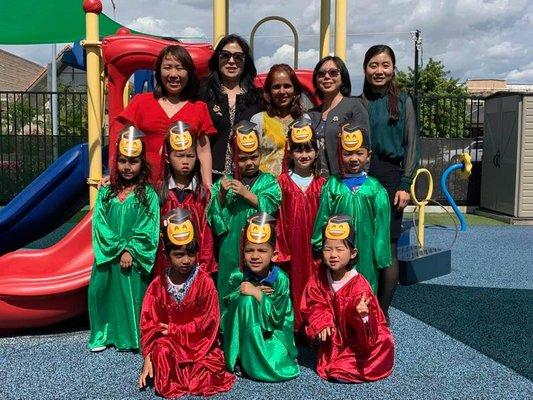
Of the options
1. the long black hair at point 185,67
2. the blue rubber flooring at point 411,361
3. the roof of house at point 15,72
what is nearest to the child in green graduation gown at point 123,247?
the blue rubber flooring at point 411,361

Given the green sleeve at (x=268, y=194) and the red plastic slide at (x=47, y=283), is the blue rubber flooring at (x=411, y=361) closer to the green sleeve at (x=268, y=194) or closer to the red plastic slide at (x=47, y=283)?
the red plastic slide at (x=47, y=283)

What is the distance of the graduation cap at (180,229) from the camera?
10.4 ft

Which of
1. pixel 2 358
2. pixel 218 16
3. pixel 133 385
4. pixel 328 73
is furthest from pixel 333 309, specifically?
pixel 218 16

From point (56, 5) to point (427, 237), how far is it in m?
6.18

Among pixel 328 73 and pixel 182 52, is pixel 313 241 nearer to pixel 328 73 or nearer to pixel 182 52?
pixel 328 73

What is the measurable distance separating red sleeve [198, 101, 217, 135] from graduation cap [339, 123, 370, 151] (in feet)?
2.75

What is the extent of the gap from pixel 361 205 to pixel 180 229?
1100 mm

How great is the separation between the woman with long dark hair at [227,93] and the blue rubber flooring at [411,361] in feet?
4.63

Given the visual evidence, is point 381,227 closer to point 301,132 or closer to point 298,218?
point 298,218

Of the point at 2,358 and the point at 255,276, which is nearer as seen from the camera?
the point at 255,276

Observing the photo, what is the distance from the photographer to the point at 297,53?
546 centimetres

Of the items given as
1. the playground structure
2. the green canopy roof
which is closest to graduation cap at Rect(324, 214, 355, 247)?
the playground structure

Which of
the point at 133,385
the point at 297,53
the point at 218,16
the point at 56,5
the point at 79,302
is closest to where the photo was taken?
the point at 133,385

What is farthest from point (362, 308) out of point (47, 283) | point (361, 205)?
point (47, 283)
